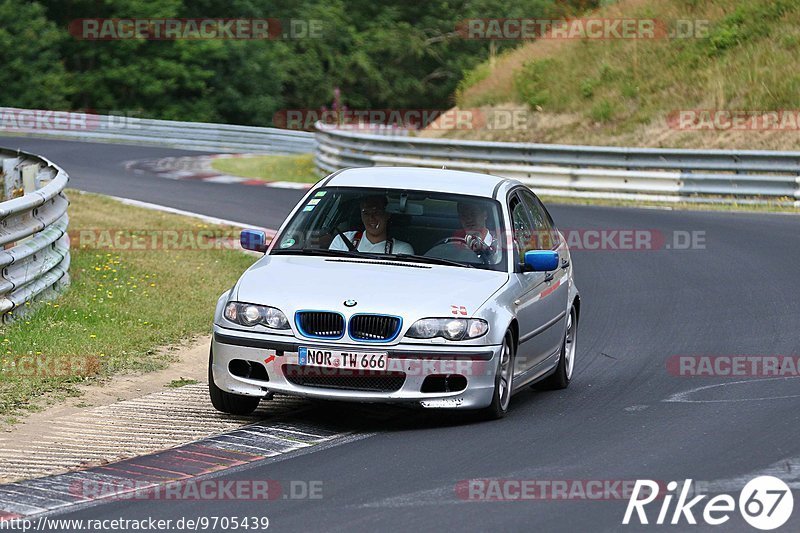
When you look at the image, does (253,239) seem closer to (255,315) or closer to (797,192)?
(255,315)

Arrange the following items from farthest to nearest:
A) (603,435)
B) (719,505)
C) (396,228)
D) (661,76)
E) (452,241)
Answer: (661,76)
(396,228)
(452,241)
(603,435)
(719,505)

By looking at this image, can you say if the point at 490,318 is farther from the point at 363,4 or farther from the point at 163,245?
the point at 363,4

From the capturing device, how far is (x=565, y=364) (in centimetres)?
1052

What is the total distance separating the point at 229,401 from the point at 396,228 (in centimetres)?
171

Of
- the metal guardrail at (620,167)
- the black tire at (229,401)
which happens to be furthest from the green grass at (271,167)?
the black tire at (229,401)

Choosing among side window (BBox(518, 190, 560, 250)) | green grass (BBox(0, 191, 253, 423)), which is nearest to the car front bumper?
green grass (BBox(0, 191, 253, 423))

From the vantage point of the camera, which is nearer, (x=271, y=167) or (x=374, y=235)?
(x=374, y=235)

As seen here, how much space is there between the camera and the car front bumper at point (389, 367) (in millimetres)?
8406

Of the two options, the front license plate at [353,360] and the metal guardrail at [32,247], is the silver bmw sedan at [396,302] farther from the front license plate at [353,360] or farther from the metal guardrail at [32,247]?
the metal guardrail at [32,247]

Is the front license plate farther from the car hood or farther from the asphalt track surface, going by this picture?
the asphalt track surface

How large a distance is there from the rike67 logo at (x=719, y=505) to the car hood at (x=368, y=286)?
1.92m

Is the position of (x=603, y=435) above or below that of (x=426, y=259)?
below

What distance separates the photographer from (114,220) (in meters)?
20.0

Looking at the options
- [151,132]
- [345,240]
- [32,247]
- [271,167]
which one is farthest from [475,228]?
[151,132]
